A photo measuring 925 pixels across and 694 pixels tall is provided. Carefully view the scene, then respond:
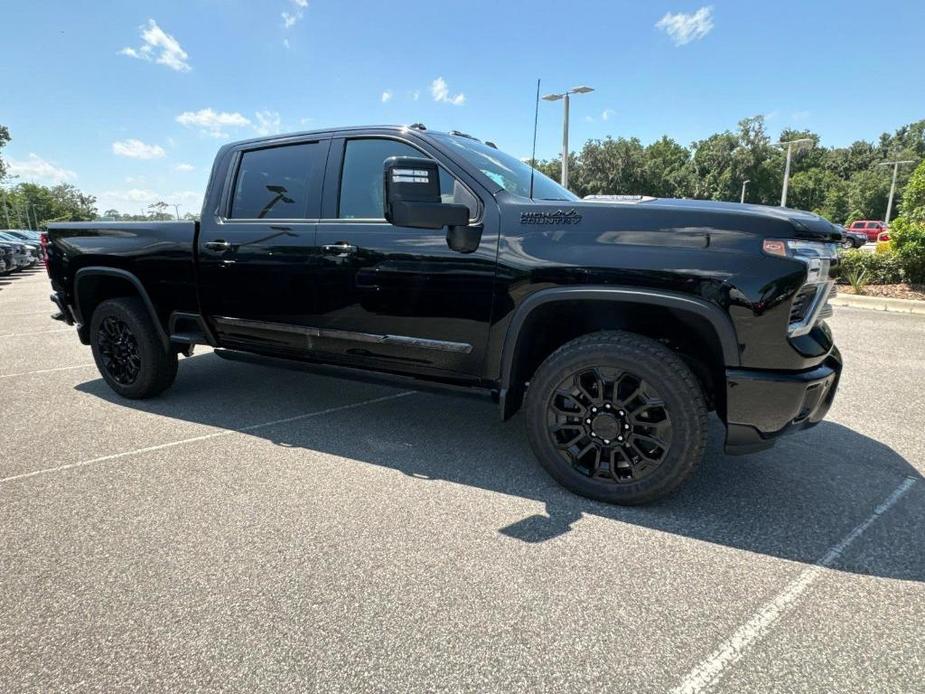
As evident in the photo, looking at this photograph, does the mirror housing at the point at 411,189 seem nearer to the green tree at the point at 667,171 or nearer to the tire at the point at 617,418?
the tire at the point at 617,418

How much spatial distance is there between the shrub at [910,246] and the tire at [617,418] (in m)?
10.6

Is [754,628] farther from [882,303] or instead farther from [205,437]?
[882,303]

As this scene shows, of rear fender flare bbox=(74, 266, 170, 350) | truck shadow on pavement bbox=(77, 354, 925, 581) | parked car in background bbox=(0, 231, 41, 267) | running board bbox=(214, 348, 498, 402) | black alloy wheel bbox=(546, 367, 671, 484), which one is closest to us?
truck shadow on pavement bbox=(77, 354, 925, 581)

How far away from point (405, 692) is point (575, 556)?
0.96 meters

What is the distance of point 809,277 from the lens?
2301 mm

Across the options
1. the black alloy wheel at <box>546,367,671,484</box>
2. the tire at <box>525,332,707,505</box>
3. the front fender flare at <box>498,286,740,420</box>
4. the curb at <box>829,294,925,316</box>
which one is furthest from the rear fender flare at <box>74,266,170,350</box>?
the curb at <box>829,294,925,316</box>

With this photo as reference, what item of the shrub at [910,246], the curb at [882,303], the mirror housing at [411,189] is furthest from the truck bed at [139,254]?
the shrub at [910,246]

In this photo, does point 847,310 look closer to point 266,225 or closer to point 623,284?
point 623,284

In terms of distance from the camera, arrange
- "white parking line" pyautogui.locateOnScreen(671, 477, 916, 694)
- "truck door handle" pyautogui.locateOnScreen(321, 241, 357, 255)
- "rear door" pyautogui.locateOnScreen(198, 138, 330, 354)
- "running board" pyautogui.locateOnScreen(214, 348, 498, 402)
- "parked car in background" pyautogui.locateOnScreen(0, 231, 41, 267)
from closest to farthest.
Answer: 1. "white parking line" pyautogui.locateOnScreen(671, 477, 916, 694)
2. "running board" pyautogui.locateOnScreen(214, 348, 498, 402)
3. "truck door handle" pyautogui.locateOnScreen(321, 241, 357, 255)
4. "rear door" pyautogui.locateOnScreen(198, 138, 330, 354)
5. "parked car in background" pyautogui.locateOnScreen(0, 231, 41, 267)

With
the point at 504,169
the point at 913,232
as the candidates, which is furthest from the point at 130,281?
the point at 913,232

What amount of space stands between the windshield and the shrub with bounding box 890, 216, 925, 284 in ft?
32.3

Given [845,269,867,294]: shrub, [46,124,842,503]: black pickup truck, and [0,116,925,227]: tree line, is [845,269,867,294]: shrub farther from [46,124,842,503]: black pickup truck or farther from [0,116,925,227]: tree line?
[0,116,925,227]: tree line

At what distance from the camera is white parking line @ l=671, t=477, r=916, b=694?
168 centimetres

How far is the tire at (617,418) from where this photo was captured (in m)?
2.51
